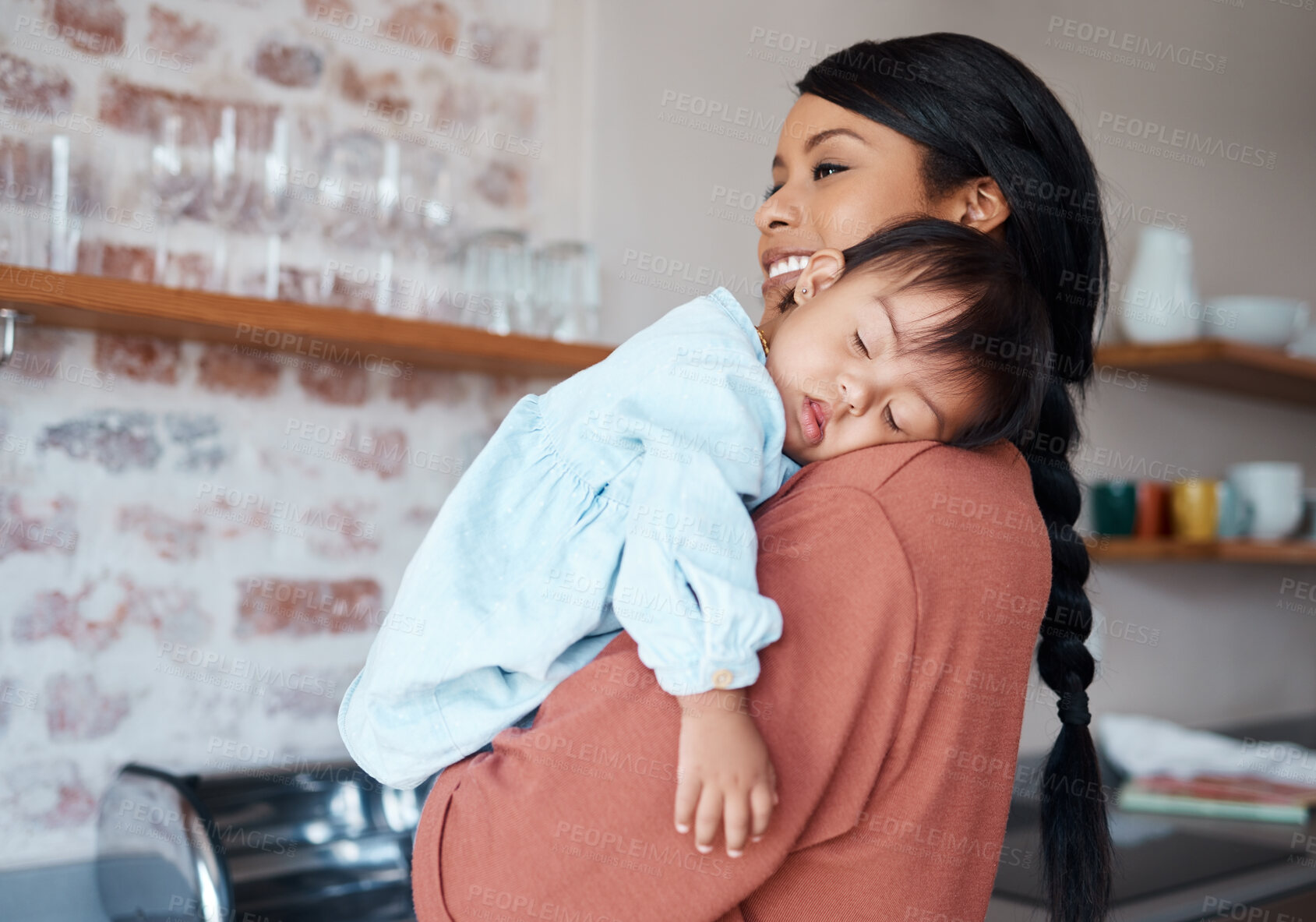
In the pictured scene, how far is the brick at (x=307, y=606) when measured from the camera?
1.66 metres

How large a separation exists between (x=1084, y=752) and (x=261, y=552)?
1214 millimetres

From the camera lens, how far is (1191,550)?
2.46 metres

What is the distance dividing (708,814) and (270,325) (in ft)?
3.30

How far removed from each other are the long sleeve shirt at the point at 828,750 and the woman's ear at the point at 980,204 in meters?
0.30

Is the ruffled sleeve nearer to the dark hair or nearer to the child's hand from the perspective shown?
the child's hand

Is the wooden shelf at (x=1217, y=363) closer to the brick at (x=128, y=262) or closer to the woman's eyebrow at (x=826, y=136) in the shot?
the woman's eyebrow at (x=826, y=136)

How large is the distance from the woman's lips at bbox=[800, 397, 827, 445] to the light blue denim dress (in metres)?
0.03

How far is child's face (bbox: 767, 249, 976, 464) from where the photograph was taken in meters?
0.86

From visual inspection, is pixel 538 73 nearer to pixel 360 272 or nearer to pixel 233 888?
pixel 360 272

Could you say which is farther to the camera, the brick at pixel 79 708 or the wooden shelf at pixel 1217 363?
the wooden shelf at pixel 1217 363

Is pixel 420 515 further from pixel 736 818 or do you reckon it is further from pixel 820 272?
pixel 736 818

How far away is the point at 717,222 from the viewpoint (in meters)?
2.19

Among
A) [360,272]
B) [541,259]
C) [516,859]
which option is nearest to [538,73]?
[541,259]

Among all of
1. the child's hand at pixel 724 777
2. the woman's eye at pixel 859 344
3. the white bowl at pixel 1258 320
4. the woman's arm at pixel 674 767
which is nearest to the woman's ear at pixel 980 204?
the woman's eye at pixel 859 344
